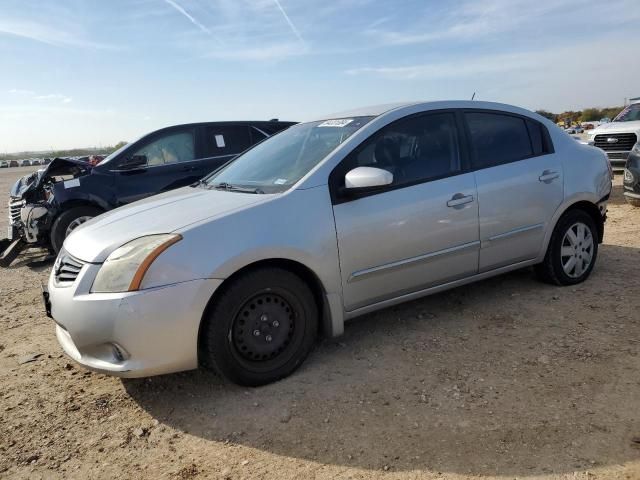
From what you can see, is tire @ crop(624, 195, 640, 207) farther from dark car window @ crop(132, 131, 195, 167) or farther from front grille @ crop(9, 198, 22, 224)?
front grille @ crop(9, 198, 22, 224)

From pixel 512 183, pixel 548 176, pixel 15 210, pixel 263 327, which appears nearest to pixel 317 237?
pixel 263 327

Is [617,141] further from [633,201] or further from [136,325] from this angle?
[136,325]

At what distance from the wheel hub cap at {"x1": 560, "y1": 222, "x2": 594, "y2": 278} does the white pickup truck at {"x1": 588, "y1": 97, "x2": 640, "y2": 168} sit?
7349 millimetres

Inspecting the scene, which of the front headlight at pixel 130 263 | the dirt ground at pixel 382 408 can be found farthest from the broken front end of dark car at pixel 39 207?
the front headlight at pixel 130 263

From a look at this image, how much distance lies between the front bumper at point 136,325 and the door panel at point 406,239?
0.93 metres

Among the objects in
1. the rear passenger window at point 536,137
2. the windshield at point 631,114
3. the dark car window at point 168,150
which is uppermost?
the dark car window at point 168,150

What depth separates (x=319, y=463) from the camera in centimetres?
242

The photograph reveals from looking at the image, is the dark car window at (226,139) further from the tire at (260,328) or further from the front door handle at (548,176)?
the tire at (260,328)

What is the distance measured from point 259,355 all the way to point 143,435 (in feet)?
2.47

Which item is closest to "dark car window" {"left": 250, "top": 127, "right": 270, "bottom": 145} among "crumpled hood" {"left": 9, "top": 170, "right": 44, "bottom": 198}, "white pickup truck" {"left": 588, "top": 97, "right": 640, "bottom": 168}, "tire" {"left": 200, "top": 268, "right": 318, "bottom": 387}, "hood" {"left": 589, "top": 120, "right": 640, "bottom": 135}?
"crumpled hood" {"left": 9, "top": 170, "right": 44, "bottom": 198}

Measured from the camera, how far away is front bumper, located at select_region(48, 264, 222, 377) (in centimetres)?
269

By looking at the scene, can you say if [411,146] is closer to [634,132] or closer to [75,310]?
[75,310]

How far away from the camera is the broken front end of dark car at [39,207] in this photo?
6.95m

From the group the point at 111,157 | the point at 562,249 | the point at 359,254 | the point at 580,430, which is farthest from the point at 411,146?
the point at 111,157
